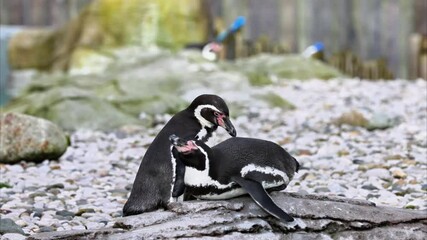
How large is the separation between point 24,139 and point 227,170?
2.84 m

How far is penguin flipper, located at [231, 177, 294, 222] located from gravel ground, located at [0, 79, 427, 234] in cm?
54

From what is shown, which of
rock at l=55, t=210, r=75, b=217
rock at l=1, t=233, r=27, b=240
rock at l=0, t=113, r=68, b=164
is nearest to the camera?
rock at l=1, t=233, r=27, b=240

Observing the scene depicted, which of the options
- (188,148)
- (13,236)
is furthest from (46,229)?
(188,148)

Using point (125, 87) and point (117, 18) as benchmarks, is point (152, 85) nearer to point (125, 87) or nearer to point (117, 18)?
point (125, 87)

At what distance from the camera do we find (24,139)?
5.40 meters

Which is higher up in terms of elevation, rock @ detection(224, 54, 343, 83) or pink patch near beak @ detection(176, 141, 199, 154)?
pink patch near beak @ detection(176, 141, 199, 154)

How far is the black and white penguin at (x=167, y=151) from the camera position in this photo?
9.95ft

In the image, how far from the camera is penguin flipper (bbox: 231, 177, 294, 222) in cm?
270

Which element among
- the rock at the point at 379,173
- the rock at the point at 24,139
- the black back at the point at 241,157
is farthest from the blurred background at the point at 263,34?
the black back at the point at 241,157

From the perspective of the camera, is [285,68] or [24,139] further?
[285,68]

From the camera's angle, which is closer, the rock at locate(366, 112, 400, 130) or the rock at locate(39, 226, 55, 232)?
the rock at locate(39, 226, 55, 232)

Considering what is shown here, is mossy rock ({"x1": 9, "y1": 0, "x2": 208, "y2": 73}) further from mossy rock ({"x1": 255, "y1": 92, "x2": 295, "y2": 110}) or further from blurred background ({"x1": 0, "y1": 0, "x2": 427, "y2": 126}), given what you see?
mossy rock ({"x1": 255, "y1": 92, "x2": 295, "y2": 110})

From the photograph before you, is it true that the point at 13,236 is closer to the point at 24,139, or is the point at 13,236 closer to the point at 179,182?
the point at 179,182

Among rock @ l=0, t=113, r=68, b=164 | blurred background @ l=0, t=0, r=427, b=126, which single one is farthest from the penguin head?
blurred background @ l=0, t=0, r=427, b=126
